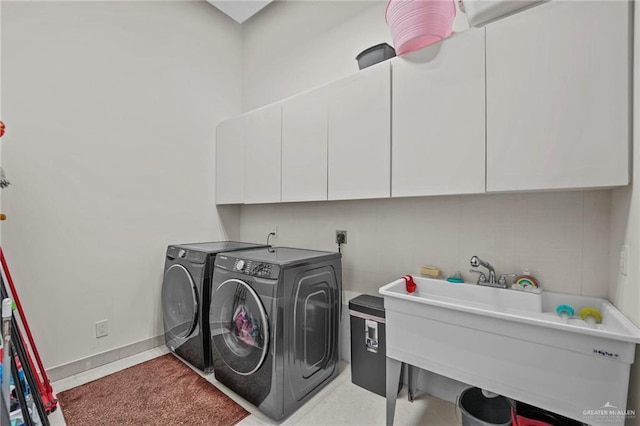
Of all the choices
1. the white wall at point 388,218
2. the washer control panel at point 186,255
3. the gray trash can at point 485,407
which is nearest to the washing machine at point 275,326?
the washer control panel at point 186,255

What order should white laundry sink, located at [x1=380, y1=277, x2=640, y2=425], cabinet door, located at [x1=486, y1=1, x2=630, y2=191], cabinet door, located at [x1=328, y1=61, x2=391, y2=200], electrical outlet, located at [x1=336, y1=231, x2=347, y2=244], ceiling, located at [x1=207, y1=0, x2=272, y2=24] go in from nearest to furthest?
white laundry sink, located at [x1=380, y1=277, x2=640, y2=425] < cabinet door, located at [x1=486, y1=1, x2=630, y2=191] < cabinet door, located at [x1=328, y1=61, x2=391, y2=200] < electrical outlet, located at [x1=336, y1=231, x2=347, y2=244] < ceiling, located at [x1=207, y1=0, x2=272, y2=24]

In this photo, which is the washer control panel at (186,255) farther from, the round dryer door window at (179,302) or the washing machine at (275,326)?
the washing machine at (275,326)

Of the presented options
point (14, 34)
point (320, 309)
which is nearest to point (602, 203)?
point (320, 309)

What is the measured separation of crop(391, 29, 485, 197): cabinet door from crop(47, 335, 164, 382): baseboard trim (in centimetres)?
238

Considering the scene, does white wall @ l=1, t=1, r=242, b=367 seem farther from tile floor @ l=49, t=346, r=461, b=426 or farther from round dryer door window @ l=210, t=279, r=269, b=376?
round dryer door window @ l=210, t=279, r=269, b=376

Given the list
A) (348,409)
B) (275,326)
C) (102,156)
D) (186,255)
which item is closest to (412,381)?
(348,409)

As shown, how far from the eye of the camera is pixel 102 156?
7.18 feet

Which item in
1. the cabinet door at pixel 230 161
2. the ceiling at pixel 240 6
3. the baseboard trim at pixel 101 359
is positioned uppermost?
the ceiling at pixel 240 6

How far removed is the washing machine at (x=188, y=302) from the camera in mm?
2076

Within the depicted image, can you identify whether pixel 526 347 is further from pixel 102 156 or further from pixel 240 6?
pixel 240 6

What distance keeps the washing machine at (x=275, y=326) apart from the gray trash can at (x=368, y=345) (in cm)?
15

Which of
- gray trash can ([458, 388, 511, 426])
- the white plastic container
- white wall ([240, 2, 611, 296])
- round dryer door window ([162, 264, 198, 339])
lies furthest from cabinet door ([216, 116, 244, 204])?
gray trash can ([458, 388, 511, 426])

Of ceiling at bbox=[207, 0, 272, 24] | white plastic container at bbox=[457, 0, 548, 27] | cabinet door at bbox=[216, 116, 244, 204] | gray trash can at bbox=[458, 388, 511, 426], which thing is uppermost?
ceiling at bbox=[207, 0, 272, 24]

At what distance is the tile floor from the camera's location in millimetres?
1618
